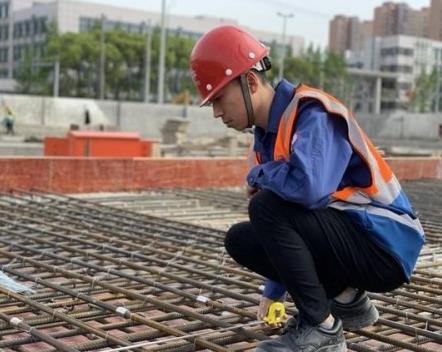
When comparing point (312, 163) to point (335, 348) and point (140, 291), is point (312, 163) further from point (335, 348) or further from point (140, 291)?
point (140, 291)

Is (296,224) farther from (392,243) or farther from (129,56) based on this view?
(129,56)

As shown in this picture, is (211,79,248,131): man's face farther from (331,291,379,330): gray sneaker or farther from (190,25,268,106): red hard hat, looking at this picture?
(331,291,379,330): gray sneaker

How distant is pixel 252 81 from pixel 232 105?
11 cm

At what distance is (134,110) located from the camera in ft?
105

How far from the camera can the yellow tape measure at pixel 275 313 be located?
2729mm

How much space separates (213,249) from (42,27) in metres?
63.0

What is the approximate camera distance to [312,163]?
2.16m

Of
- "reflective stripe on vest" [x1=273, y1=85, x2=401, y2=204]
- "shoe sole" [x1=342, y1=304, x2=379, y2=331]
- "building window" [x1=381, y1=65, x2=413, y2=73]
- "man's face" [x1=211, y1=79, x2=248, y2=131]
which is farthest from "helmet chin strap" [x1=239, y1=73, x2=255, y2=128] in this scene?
"building window" [x1=381, y1=65, x2=413, y2=73]

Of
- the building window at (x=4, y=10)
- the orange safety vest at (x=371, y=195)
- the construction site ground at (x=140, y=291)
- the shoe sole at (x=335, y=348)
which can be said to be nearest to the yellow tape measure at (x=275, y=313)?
the construction site ground at (x=140, y=291)

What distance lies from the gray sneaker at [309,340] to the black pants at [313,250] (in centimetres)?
6

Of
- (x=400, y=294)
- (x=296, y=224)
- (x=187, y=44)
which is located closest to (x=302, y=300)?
(x=296, y=224)

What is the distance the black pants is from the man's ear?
0.34 meters

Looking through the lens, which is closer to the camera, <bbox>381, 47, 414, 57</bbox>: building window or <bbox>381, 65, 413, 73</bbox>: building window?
<bbox>381, 65, 413, 73</bbox>: building window

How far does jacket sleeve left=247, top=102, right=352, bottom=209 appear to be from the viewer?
2170mm
